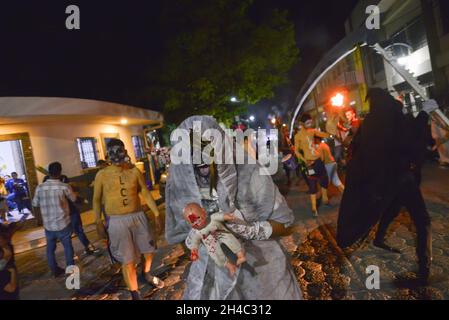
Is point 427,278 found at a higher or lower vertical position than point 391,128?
lower

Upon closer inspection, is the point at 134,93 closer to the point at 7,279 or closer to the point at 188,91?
the point at 188,91

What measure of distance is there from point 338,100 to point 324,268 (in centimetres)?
631

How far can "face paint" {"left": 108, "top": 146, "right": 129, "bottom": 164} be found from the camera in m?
4.21

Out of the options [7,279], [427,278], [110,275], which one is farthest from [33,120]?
[427,278]

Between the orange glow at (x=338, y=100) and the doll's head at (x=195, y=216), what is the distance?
7996 mm

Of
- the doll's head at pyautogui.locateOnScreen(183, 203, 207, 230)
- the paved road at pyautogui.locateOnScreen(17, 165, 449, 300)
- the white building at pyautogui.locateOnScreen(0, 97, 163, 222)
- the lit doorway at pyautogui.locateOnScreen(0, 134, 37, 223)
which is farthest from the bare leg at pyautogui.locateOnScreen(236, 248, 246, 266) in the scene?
the lit doorway at pyautogui.locateOnScreen(0, 134, 37, 223)

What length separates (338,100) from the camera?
31.7 feet

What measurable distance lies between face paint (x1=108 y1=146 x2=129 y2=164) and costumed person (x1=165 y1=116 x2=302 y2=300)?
1.82 metres

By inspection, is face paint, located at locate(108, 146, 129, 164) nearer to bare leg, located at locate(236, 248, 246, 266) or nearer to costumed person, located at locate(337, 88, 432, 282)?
bare leg, located at locate(236, 248, 246, 266)

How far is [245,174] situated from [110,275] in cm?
407

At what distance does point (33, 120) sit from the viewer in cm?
1093

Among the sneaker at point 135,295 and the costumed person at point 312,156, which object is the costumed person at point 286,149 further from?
the sneaker at point 135,295
